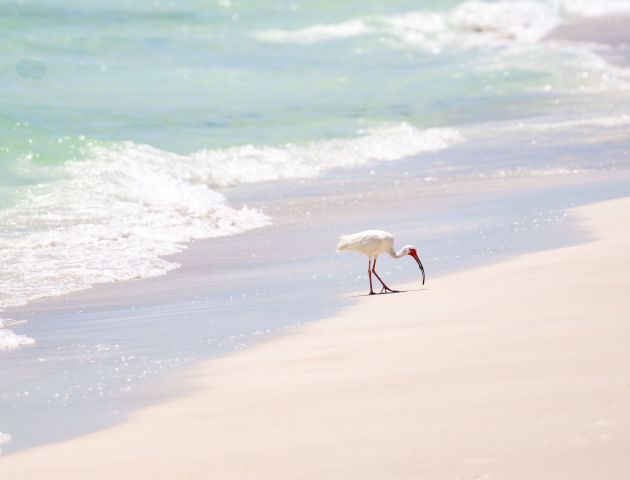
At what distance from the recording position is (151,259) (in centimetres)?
1149

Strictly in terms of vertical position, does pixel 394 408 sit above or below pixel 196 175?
below

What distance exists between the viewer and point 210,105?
2708 cm

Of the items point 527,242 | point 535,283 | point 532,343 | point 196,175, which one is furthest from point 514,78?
point 532,343

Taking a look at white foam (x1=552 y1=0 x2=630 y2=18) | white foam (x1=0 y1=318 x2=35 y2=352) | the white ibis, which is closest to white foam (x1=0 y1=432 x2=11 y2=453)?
white foam (x1=0 y1=318 x2=35 y2=352)

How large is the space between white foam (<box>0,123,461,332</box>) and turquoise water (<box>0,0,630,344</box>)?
0.11ft

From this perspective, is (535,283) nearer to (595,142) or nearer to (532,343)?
(532,343)

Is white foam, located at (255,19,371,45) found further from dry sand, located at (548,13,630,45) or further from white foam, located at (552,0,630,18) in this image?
white foam, located at (552,0,630,18)

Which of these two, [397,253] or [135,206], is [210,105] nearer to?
[135,206]

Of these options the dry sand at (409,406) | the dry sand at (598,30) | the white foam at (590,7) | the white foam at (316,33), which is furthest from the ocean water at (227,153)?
the white foam at (590,7)

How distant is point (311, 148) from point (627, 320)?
13.8 meters

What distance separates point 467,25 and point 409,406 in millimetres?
43225

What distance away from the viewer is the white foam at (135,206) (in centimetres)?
1099

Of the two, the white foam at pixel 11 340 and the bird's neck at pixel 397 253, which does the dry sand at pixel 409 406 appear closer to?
the white foam at pixel 11 340

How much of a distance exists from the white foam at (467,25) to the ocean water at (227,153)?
0.36 metres
